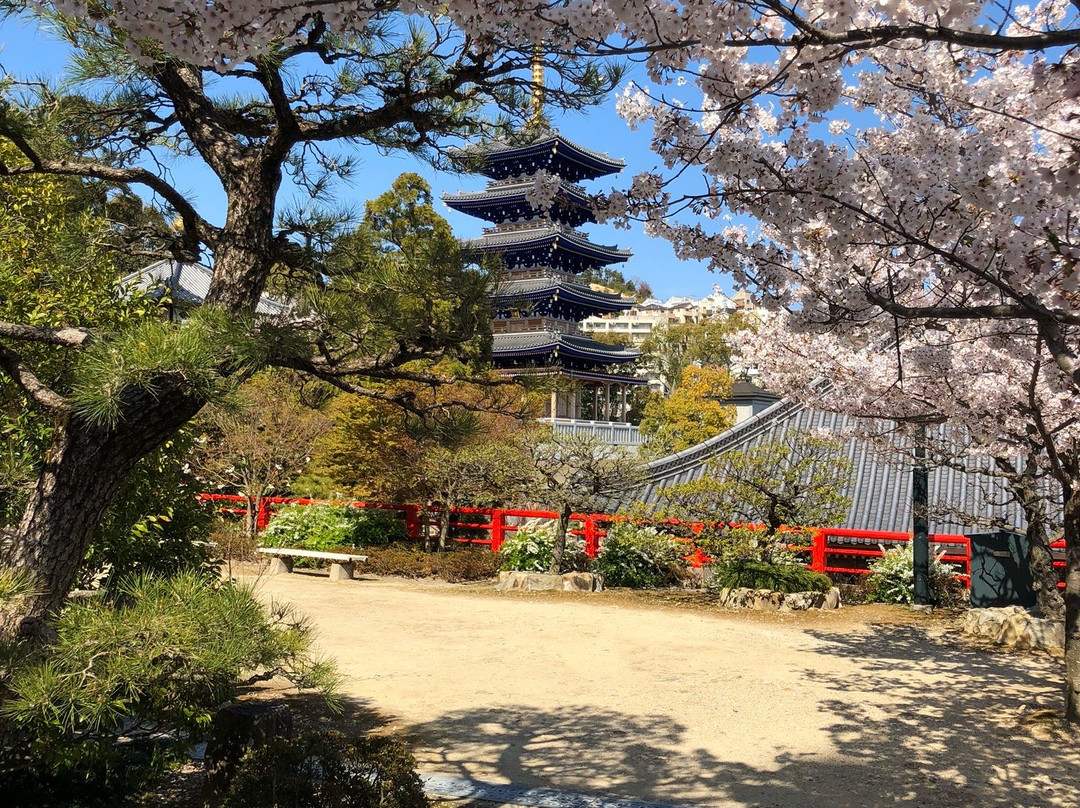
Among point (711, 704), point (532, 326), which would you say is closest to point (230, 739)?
point (711, 704)

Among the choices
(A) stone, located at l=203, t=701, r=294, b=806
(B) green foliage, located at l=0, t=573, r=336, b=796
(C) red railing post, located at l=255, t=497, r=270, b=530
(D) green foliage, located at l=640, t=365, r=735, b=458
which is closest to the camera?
(B) green foliage, located at l=0, t=573, r=336, b=796

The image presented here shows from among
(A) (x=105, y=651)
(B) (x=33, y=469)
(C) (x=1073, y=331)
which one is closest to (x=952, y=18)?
(C) (x=1073, y=331)

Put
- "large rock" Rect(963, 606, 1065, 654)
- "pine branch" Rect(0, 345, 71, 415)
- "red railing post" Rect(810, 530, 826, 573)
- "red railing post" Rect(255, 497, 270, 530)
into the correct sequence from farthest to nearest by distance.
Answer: "red railing post" Rect(255, 497, 270, 530), "red railing post" Rect(810, 530, 826, 573), "large rock" Rect(963, 606, 1065, 654), "pine branch" Rect(0, 345, 71, 415)

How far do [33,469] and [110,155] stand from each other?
54.1 inches

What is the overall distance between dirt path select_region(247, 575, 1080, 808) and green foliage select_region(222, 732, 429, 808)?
940 millimetres

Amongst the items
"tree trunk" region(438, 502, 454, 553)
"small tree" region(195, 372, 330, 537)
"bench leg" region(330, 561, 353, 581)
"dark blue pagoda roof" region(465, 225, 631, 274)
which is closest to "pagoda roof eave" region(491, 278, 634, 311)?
"dark blue pagoda roof" region(465, 225, 631, 274)

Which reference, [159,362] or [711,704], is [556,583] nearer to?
[711,704]

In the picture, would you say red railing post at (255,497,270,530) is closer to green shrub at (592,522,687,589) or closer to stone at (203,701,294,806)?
green shrub at (592,522,687,589)

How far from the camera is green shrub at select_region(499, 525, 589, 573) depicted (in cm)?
1134

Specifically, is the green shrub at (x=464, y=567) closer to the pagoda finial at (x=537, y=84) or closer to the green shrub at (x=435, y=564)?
the green shrub at (x=435, y=564)

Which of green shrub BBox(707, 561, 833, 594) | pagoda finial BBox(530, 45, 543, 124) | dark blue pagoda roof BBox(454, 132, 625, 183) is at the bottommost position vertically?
green shrub BBox(707, 561, 833, 594)

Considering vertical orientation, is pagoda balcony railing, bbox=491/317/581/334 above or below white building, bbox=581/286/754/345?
below

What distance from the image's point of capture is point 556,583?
34.7 ft

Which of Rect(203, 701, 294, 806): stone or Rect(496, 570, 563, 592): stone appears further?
Rect(496, 570, 563, 592): stone
